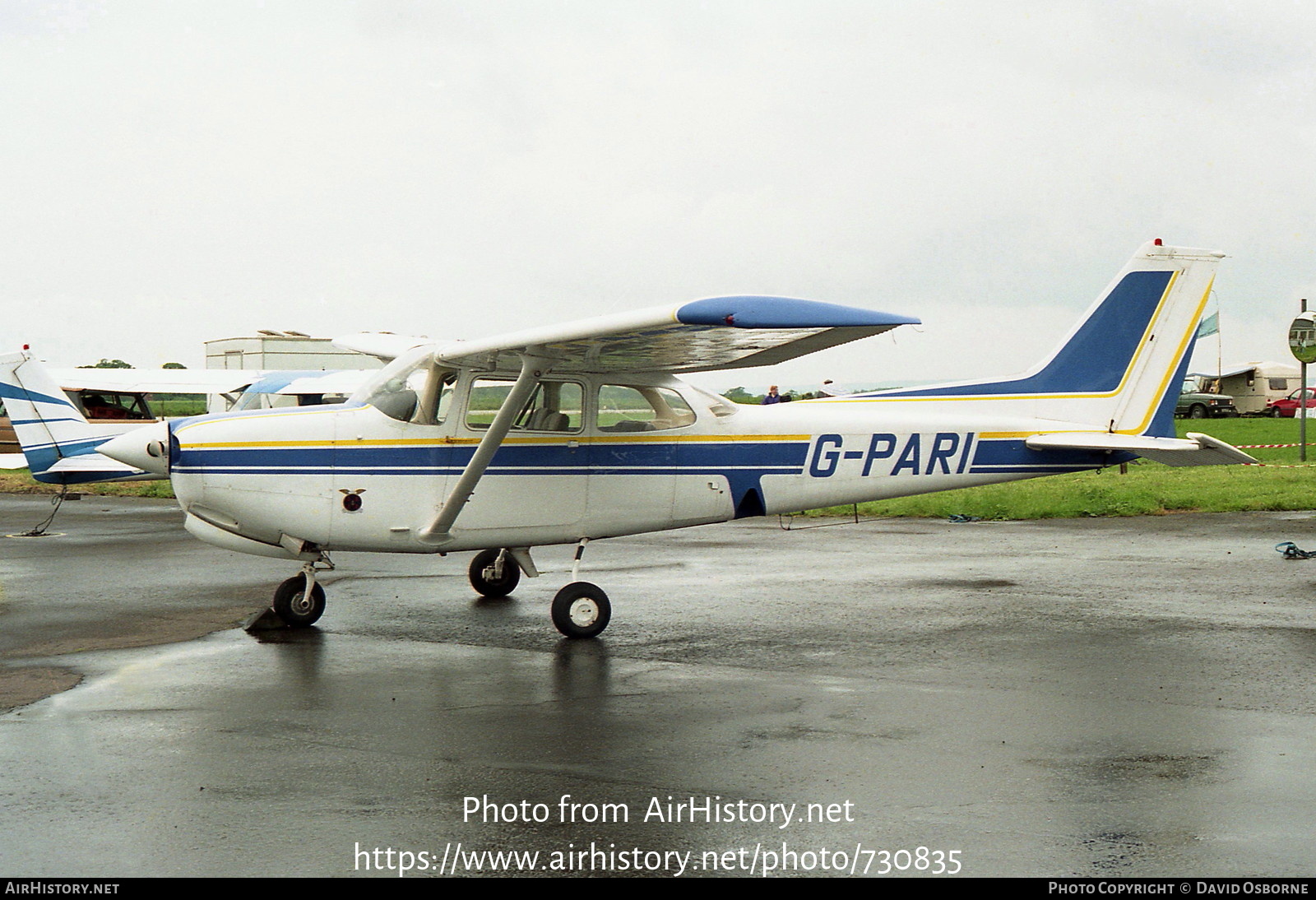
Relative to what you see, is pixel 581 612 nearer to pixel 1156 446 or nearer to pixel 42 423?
pixel 1156 446

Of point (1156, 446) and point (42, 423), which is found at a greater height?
point (1156, 446)

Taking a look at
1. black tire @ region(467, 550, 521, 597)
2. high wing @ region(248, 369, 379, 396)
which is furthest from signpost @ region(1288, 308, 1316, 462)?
black tire @ region(467, 550, 521, 597)

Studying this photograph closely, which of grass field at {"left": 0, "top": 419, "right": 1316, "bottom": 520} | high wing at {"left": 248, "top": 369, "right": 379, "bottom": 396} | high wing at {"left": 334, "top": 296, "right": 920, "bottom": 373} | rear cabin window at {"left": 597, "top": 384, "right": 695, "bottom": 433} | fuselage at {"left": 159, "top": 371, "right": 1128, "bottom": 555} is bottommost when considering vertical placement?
grass field at {"left": 0, "top": 419, "right": 1316, "bottom": 520}

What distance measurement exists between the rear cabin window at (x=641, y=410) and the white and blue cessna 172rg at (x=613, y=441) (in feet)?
0.05

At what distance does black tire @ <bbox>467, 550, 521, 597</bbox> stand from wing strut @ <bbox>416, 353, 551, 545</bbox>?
6.27 ft

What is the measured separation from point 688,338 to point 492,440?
163cm

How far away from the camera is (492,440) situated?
852 cm

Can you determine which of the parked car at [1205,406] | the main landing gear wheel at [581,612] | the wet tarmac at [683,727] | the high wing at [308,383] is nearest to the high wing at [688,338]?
the main landing gear wheel at [581,612]

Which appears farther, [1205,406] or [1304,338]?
[1205,406]

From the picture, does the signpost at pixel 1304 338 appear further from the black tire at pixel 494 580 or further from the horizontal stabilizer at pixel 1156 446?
the black tire at pixel 494 580

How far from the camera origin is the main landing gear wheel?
28.4 ft

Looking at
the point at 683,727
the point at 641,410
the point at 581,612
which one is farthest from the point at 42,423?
the point at 683,727

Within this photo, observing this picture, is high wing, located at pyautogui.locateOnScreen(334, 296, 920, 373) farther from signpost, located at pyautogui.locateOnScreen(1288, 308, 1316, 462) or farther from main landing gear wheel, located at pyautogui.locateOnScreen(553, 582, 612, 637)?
signpost, located at pyautogui.locateOnScreen(1288, 308, 1316, 462)

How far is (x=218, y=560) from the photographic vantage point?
527 inches
